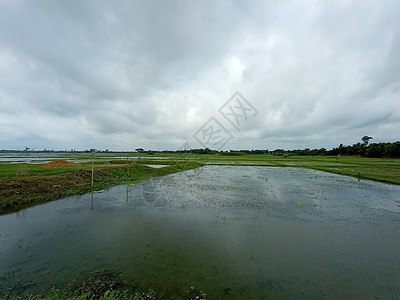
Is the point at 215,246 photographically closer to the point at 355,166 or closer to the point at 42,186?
the point at 42,186

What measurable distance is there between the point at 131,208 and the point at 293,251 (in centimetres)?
839

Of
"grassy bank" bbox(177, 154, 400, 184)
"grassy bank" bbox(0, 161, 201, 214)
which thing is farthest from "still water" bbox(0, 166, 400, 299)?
"grassy bank" bbox(177, 154, 400, 184)

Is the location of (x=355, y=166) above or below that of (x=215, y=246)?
above

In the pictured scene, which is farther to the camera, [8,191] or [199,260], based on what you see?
[8,191]

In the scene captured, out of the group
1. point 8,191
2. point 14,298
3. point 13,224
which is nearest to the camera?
point 14,298

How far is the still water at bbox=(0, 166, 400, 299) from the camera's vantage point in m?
4.70

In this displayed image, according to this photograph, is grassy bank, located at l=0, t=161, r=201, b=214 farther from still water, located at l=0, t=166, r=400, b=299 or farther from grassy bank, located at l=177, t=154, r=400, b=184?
grassy bank, located at l=177, t=154, r=400, b=184

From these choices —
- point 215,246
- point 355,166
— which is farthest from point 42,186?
point 355,166

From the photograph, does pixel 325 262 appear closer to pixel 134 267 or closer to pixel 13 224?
pixel 134 267

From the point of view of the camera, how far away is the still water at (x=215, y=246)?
185 inches

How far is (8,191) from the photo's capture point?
10.4 meters

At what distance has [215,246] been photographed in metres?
6.59

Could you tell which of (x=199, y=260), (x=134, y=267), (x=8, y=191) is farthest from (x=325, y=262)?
(x=8, y=191)

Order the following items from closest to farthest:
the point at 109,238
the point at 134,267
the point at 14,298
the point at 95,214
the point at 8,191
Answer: the point at 14,298, the point at 134,267, the point at 109,238, the point at 95,214, the point at 8,191
